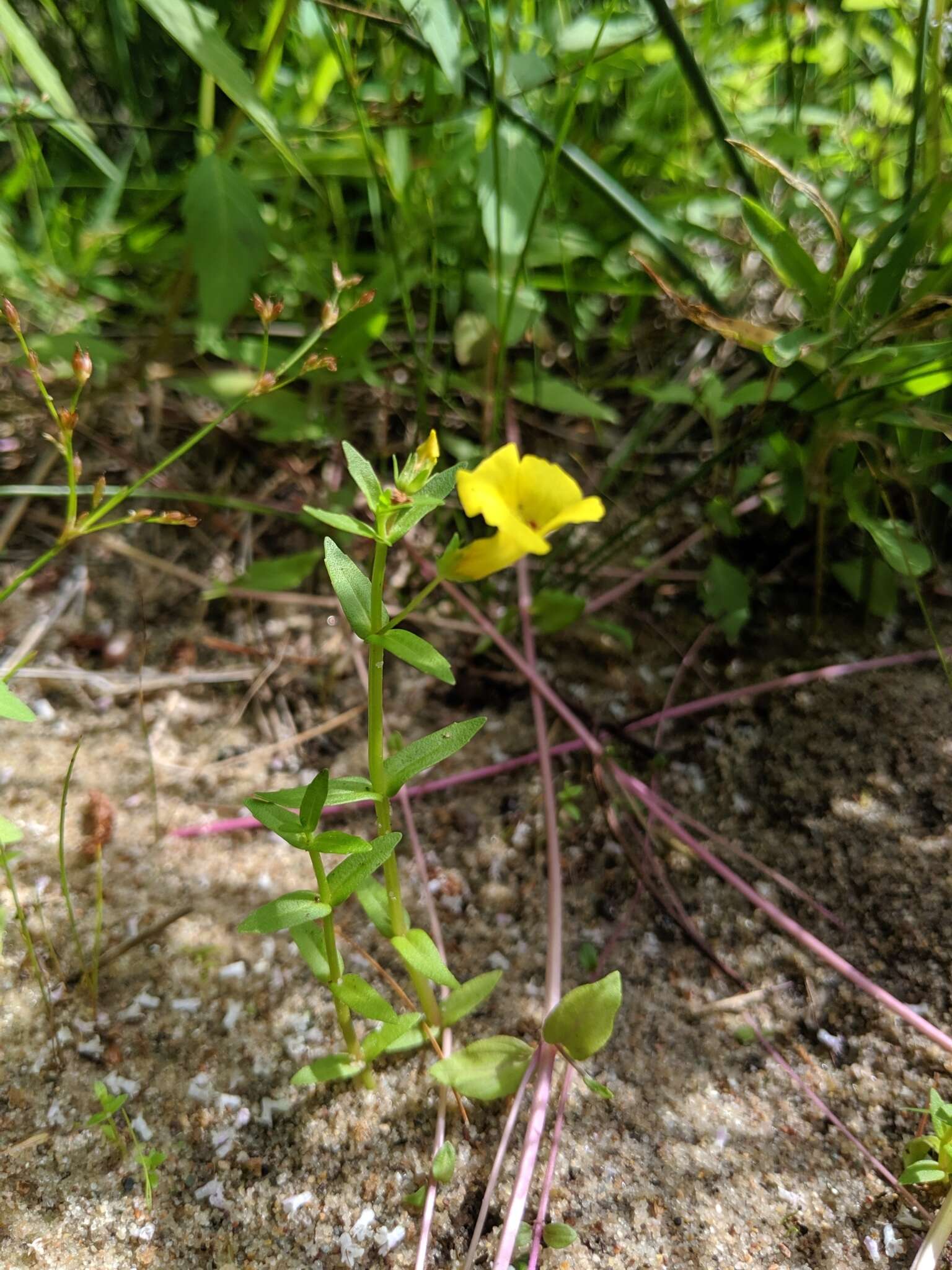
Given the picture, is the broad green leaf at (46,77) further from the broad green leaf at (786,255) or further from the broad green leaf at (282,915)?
the broad green leaf at (282,915)

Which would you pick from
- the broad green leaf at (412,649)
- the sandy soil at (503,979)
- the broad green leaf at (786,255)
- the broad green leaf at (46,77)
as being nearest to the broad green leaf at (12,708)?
the broad green leaf at (412,649)

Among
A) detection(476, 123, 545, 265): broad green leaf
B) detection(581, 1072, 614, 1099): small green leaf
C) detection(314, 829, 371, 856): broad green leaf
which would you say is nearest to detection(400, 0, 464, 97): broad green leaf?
detection(476, 123, 545, 265): broad green leaf

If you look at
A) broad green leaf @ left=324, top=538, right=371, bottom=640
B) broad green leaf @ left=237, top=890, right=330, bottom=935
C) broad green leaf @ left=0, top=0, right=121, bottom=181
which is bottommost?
broad green leaf @ left=237, top=890, right=330, bottom=935

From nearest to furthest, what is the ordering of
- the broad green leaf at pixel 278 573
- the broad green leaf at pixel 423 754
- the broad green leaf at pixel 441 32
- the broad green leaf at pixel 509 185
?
the broad green leaf at pixel 423 754 < the broad green leaf at pixel 441 32 < the broad green leaf at pixel 509 185 < the broad green leaf at pixel 278 573

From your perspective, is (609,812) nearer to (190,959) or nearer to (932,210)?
(190,959)

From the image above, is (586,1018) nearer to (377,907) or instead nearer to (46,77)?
(377,907)

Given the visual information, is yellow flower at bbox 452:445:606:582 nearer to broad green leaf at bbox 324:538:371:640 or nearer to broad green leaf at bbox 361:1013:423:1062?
broad green leaf at bbox 324:538:371:640

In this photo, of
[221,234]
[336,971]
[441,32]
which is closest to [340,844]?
A: [336,971]
